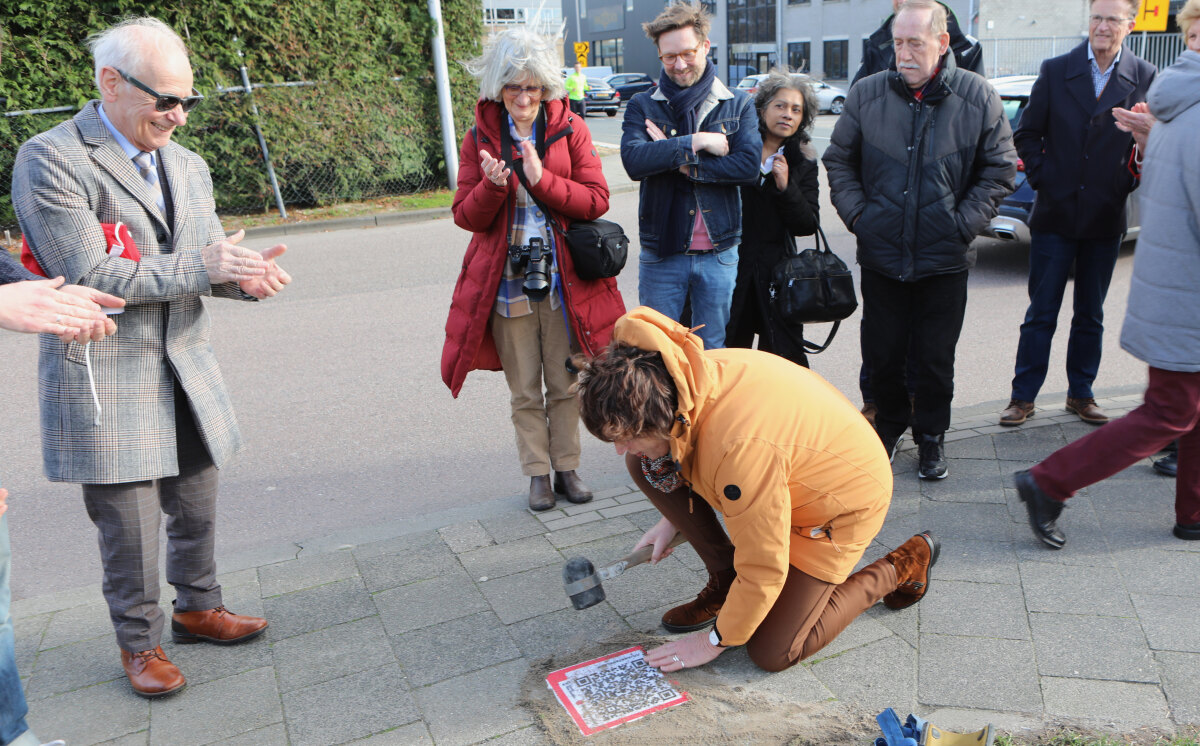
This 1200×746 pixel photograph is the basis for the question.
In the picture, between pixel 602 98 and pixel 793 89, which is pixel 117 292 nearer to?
pixel 793 89

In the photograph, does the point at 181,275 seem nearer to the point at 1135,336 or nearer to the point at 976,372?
the point at 1135,336

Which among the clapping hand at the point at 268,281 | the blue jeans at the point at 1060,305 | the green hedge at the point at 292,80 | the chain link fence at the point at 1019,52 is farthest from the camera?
the chain link fence at the point at 1019,52

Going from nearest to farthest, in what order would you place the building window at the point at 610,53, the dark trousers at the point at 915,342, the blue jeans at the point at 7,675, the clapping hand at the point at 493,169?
the blue jeans at the point at 7,675 → the clapping hand at the point at 493,169 → the dark trousers at the point at 915,342 → the building window at the point at 610,53

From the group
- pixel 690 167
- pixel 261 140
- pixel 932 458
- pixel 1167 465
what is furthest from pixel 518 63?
pixel 261 140

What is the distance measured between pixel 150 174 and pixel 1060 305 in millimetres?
4081

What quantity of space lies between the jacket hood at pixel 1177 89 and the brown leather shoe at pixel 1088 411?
1.93 metres

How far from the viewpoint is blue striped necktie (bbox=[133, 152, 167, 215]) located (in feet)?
9.30

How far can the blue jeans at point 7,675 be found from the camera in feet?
7.91

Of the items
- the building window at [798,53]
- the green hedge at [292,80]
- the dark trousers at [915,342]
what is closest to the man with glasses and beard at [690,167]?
the dark trousers at [915,342]

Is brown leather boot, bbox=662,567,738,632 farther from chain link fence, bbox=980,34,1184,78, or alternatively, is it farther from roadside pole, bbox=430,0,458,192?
chain link fence, bbox=980,34,1184,78

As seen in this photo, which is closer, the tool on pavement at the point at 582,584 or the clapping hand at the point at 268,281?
the clapping hand at the point at 268,281

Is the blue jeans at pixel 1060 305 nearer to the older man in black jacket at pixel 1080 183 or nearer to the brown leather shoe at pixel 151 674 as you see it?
the older man in black jacket at pixel 1080 183

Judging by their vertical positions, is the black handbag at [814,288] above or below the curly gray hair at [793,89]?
below

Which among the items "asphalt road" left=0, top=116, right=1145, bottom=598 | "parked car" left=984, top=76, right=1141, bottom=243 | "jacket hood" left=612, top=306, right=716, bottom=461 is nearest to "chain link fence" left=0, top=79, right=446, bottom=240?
"asphalt road" left=0, top=116, right=1145, bottom=598
